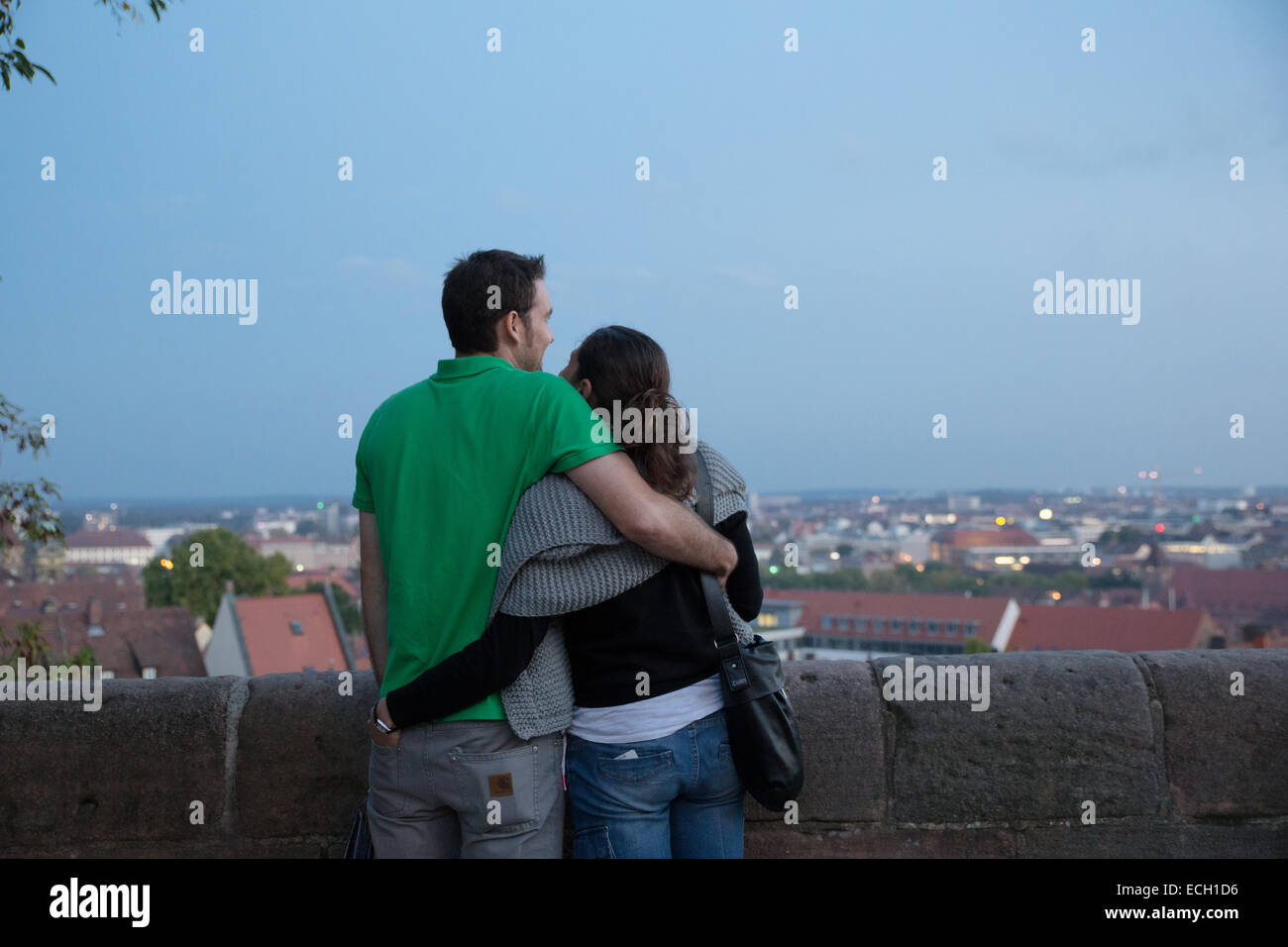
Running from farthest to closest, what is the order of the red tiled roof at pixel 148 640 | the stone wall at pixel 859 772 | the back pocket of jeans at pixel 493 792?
1. the red tiled roof at pixel 148 640
2. the stone wall at pixel 859 772
3. the back pocket of jeans at pixel 493 792

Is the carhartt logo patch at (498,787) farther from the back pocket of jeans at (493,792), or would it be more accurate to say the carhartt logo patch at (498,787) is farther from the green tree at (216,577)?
the green tree at (216,577)

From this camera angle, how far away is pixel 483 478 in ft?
5.05

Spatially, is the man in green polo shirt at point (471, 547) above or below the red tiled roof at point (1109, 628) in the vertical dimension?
above

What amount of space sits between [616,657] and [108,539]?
37.0m

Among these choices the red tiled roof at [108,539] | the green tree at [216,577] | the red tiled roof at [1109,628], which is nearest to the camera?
the red tiled roof at [1109,628]

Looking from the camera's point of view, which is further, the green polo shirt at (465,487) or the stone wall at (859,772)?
the stone wall at (859,772)

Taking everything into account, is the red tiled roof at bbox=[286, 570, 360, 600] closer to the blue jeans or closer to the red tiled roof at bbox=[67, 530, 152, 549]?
the red tiled roof at bbox=[67, 530, 152, 549]

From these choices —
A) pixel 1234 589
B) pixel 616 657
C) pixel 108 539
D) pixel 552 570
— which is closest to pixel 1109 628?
pixel 1234 589

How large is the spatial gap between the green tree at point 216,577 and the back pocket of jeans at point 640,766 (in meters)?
37.3

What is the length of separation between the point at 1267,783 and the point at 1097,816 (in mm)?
394

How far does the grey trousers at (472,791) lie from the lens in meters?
1.53

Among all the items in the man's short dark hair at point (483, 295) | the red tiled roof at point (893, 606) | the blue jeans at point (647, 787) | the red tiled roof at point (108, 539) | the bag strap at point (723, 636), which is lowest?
the red tiled roof at point (893, 606)

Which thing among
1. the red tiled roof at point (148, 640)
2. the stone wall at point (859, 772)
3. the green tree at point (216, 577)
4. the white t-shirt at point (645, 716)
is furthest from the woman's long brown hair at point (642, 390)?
the green tree at point (216, 577)
